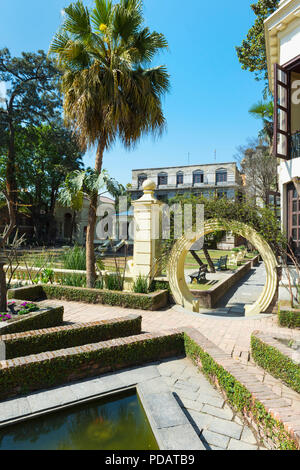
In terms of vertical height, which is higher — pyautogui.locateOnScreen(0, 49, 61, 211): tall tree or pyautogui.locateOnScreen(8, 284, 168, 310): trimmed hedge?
pyautogui.locateOnScreen(0, 49, 61, 211): tall tree

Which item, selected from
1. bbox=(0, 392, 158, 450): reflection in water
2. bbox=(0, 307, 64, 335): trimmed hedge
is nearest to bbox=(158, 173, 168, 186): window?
bbox=(0, 307, 64, 335): trimmed hedge

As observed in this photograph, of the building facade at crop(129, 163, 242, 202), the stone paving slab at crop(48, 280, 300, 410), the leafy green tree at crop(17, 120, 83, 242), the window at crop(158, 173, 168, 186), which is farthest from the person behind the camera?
the window at crop(158, 173, 168, 186)

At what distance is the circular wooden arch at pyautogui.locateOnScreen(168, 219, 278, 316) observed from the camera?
7.27 metres

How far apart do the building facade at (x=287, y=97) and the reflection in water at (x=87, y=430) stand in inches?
253

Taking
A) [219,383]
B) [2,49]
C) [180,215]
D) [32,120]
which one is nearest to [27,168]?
[32,120]

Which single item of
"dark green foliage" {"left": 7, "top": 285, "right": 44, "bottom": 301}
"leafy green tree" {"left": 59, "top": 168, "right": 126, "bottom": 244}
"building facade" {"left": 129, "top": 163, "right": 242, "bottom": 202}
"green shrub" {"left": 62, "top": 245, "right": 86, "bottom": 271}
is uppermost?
"building facade" {"left": 129, "top": 163, "right": 242, "bottom": 202}

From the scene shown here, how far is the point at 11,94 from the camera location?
23922mm

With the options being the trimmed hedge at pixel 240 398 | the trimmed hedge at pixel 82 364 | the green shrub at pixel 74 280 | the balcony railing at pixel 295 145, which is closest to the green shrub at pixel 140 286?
the green shrub at pixel 74 280

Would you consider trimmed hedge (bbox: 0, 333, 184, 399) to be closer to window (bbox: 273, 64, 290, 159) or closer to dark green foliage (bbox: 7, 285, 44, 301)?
dark green foliage (bbox: 7, 285, 44, 301)

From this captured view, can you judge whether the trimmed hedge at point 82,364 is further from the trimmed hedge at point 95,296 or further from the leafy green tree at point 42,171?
the leafy green tree at point 42,171

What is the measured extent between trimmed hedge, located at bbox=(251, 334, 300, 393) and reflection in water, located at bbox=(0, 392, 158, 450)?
2.07m

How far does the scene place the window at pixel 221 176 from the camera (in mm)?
41719

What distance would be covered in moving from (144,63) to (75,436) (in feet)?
31.4

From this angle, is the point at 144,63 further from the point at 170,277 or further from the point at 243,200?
the point at 170,277
